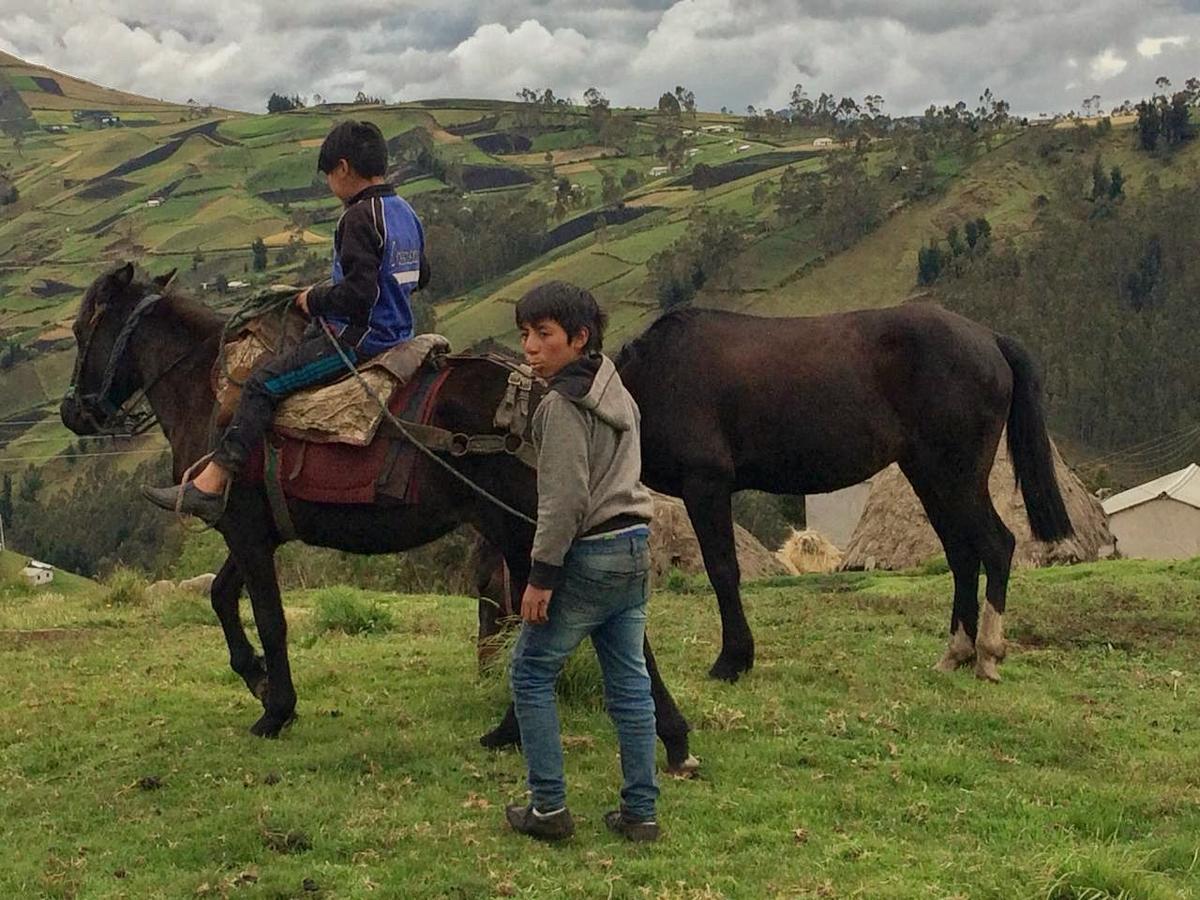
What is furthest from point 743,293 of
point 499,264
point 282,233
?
point 282,233

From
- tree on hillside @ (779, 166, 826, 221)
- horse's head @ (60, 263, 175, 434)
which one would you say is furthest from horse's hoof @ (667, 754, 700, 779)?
tree on hillside @ (779, 166, 826, 221)

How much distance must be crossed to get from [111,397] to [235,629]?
159 cm

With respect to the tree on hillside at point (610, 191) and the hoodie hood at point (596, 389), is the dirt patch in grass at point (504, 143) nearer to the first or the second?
the tree on hillside at point (610, 191)

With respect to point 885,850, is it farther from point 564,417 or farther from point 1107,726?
point 1107,726

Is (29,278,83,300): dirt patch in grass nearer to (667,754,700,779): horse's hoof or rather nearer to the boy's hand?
(667,754,700,779): horse's hoof

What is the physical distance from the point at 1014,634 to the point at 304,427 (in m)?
6.50

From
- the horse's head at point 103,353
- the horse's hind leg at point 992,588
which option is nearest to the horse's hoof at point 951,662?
the horse's hind leg at point 992,588

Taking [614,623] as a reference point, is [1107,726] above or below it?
below

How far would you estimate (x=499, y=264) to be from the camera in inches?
4328

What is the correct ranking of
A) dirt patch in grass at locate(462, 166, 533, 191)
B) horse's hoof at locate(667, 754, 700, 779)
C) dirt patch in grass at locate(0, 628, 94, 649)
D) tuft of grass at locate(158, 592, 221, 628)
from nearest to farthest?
horse's hoof at locate(667, 754, 700, 779) < dirt patch in grass at locate(0, 628, 94, 649) < tuft of grass at locate(158, 592, 221, 628) < dirt patch in grass at locate(462, 166, 533, 191)

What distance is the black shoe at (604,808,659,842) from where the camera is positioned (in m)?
4.96

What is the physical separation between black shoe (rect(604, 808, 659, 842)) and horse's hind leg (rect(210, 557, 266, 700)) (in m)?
2.82

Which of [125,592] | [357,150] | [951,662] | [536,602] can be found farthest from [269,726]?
[125,592]

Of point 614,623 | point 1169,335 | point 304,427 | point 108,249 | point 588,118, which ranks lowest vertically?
point 1169,335
